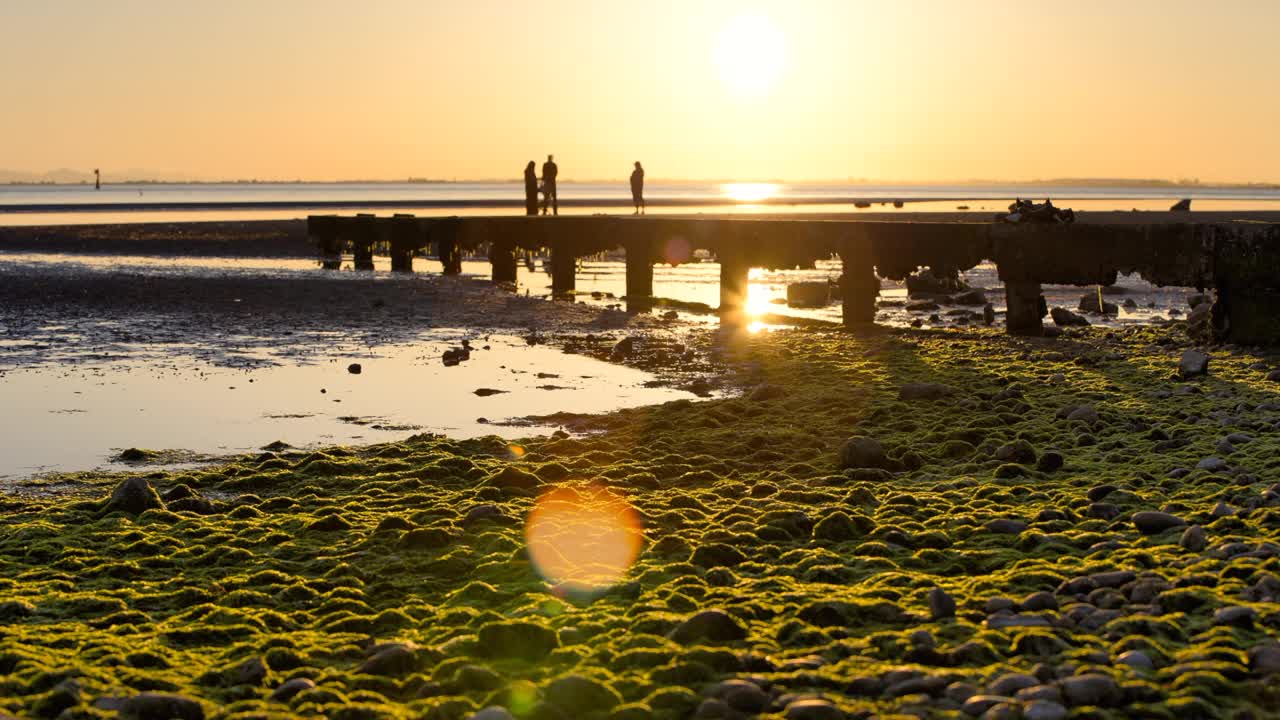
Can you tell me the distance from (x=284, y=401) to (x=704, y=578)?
24.5 feet

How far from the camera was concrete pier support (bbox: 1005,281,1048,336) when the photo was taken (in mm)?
17062

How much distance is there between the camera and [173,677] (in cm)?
537

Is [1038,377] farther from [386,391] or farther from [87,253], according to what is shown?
[87,253]

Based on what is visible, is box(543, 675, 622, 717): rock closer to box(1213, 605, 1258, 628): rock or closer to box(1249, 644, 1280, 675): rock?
box(1249, 644, 1280, 675): rock

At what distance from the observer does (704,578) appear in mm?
6602

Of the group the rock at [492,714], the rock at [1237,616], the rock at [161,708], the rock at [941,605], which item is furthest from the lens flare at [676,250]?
the rock at [492,714]

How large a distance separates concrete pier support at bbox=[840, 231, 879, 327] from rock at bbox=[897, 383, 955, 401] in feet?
22.7

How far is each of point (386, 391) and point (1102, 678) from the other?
994 centimetres

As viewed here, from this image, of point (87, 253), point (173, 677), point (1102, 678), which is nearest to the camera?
point (1102, 678)

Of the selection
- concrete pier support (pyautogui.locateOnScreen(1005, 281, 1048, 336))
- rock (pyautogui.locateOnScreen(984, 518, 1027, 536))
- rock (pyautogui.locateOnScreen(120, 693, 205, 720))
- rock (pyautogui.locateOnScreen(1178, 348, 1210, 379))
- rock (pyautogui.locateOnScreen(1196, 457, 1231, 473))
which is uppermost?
concrete pier support (pyautogui.locateOnScreen(1005, 281, 1048, 336))

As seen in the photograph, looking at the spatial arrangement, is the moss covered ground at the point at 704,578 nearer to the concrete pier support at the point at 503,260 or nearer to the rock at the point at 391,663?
the rock at the point at 391,663

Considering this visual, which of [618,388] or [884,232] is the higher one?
[884,232]

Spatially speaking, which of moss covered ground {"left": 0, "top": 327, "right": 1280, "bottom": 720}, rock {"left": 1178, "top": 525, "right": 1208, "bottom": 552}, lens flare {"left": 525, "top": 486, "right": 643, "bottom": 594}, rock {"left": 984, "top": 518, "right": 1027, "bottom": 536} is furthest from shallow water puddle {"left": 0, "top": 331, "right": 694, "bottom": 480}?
rock {"left": 1178, "top": 525, "right": 1208, "bottom": 552}

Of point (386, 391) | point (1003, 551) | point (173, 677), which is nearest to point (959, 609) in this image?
point (1003, 551)
